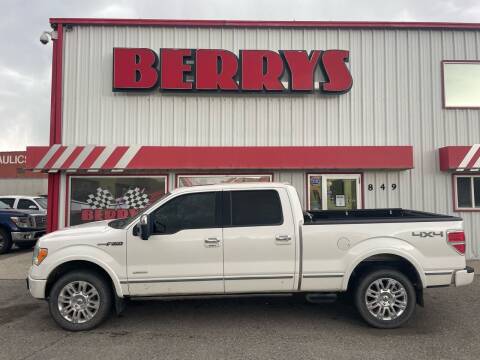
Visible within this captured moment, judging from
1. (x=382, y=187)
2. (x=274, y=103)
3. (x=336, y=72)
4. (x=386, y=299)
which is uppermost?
(x=336, y=72)

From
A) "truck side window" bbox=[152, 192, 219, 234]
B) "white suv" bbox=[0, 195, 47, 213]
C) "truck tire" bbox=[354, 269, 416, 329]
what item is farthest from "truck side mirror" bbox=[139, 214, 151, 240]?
"white suv" bbox=[0, 195, 47, 213]

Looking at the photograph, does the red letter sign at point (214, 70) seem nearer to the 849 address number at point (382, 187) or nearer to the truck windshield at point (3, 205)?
the 849 address number at point (382, 187)

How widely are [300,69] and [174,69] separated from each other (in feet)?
11.3

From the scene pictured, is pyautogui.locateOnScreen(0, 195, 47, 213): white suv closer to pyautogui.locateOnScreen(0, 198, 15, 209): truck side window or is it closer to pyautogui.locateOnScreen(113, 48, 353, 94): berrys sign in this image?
pyautogui.locateOnScreen(0, 198, 15, 209): truck side window

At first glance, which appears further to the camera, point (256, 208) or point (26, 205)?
point (26, 205)

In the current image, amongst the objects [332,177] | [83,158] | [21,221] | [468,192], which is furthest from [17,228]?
[468,192]

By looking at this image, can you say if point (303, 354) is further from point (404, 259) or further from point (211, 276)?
point (404, 259)

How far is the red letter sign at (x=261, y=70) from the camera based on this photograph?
399 inches

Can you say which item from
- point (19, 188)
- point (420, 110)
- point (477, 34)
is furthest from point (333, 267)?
point (19, 188)

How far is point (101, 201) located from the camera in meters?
10.0

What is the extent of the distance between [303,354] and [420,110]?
8.59 m

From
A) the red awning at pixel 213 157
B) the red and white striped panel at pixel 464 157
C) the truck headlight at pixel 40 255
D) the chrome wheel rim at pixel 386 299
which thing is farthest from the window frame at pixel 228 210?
the red and white striped panel at pixel 464 157

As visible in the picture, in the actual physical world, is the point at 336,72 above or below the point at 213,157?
above

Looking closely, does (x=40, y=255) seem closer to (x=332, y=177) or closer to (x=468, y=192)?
(x=332, y=177)
